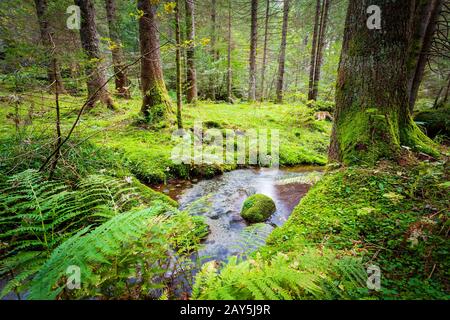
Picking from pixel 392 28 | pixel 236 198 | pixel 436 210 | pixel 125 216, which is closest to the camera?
pixel 125 216

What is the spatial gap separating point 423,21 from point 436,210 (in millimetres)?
5726

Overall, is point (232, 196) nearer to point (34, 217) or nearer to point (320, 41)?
point (34, 217)

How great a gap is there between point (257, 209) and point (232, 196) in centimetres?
96

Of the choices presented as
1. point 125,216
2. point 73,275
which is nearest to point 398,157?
point 125,216

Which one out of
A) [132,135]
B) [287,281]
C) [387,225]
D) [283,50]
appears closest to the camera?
[287,281]

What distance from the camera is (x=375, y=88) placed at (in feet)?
10.5

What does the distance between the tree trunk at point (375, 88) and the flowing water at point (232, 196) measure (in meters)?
0.81

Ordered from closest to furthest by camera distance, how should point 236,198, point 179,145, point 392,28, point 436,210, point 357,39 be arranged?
point 436,210, point 392,28, point 357,39, point 236,198, point 179,145

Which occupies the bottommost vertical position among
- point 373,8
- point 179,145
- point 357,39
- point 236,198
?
point 236,198

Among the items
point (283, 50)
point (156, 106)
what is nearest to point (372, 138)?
point (156, 106)

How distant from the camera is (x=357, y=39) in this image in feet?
10.7

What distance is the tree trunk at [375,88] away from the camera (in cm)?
304

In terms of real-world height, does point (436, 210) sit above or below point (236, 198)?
above
